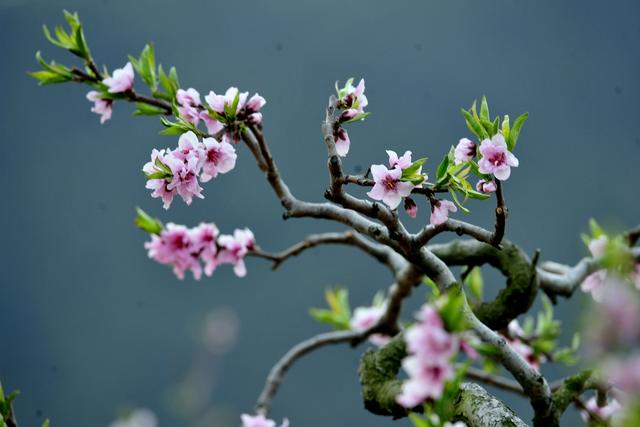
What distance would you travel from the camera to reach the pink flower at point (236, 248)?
130 centimetres

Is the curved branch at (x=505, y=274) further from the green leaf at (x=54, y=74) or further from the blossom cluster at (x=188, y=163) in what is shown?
the green leaf at (x=54, y=74)

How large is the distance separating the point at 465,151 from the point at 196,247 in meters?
0.50

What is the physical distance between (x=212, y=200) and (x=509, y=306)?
233 centimetres

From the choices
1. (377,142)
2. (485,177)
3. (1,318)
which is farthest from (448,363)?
(1,318)

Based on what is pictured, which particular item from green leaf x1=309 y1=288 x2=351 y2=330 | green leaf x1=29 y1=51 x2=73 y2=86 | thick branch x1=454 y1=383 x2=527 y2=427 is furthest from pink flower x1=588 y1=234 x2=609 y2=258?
green leaf x1=29 y1=51 x2=73 y2=86

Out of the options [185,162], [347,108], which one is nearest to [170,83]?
[185,162]

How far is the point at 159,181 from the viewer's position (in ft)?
3.48

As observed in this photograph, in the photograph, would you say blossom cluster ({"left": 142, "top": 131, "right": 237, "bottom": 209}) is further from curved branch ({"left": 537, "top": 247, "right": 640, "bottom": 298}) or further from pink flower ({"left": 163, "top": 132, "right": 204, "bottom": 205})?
curved branch ({"left": 537, "top": 247, "right": 640, "bottom": 298})

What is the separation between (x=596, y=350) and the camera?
421 millimetres

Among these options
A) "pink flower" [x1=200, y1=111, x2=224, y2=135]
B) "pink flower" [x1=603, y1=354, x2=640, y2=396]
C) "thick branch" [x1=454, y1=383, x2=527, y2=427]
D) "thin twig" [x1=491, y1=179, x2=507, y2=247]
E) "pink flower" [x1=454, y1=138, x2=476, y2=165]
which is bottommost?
"pink flower" [x1=603, y1=354, x2=640, y2=396]

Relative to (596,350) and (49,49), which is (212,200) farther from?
(596,350)

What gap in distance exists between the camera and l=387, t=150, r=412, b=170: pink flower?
103cm

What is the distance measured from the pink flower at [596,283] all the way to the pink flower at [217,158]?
2.30 feet

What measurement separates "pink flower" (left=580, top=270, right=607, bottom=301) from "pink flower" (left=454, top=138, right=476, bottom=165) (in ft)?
1.49
